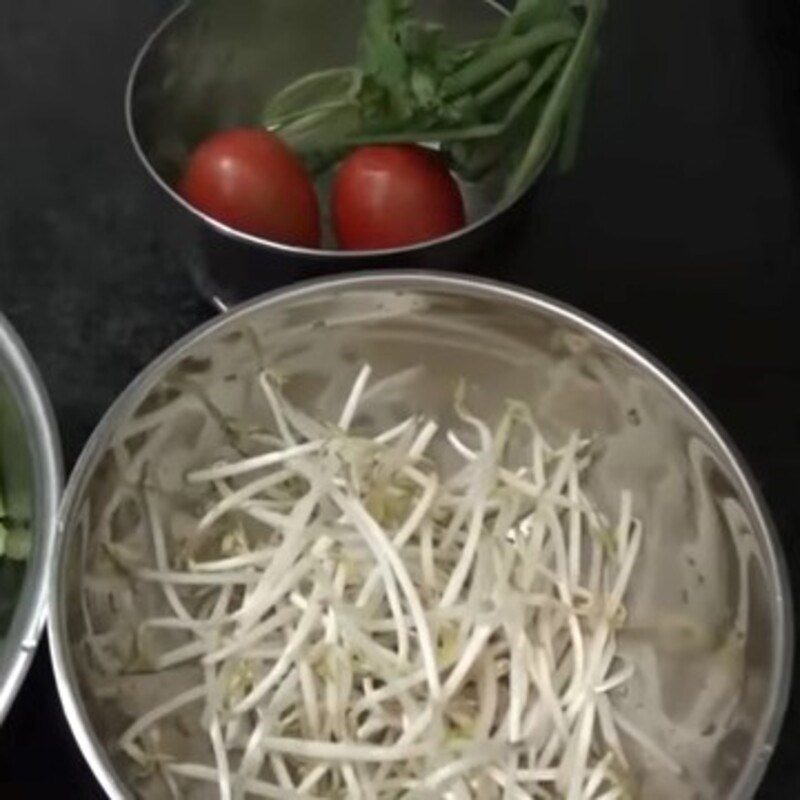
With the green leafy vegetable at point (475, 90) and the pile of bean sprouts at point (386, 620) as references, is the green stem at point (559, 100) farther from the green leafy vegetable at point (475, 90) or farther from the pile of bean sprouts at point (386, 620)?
the pile of bean sprouts at point (386, 620)

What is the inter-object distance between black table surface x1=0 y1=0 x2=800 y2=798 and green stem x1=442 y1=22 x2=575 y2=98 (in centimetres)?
9

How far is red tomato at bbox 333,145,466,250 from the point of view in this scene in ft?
2.77

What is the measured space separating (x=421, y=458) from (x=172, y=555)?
13cm

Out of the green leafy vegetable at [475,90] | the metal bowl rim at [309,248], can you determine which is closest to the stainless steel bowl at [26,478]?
the metal bowl rim at [309,248]

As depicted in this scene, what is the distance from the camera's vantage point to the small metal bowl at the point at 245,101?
2.68 ft

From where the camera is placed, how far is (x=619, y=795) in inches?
29.1

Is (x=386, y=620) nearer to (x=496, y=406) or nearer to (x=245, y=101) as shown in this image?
(x=496, y=406)

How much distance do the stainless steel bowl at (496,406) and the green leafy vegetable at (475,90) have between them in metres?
0.09

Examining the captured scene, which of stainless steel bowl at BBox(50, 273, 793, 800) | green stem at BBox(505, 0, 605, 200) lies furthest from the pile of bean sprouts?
green stem at BBox(505, 0, 605, 200)

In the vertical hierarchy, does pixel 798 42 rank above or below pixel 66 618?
above

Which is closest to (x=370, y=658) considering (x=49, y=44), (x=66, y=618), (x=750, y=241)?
(x=66, y=618)

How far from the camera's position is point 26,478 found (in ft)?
2.46

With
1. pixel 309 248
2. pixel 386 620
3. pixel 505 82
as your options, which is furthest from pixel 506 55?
pixel 386 620

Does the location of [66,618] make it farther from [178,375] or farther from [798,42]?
[798,42]
